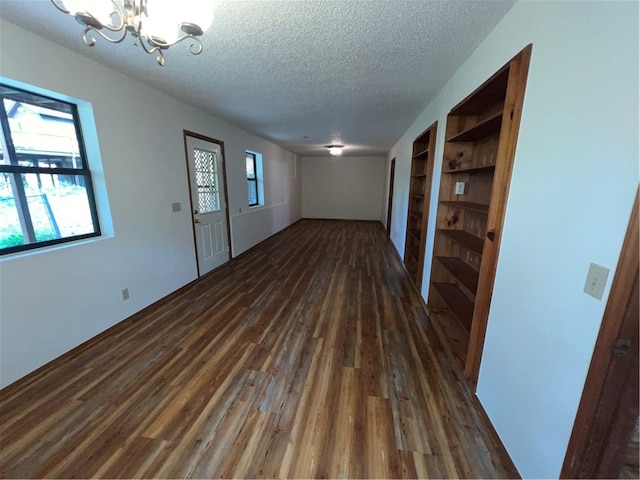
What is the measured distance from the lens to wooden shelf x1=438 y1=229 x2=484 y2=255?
1.93m

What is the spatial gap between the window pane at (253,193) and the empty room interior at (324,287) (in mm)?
2064

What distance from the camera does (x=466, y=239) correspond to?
2.20 metres

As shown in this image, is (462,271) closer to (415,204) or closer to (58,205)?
(415,204)

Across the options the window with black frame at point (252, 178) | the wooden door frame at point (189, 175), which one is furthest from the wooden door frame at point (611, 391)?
the window with black frame at point (252, 178)

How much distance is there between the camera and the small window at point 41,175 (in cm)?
174

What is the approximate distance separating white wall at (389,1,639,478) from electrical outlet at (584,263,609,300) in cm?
2

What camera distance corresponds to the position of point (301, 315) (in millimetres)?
2723

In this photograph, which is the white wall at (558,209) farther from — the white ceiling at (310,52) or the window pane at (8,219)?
the window pane at (8,219)

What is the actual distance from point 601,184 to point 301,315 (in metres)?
2.43

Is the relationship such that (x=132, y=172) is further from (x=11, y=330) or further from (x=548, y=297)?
(x=548, y=297)

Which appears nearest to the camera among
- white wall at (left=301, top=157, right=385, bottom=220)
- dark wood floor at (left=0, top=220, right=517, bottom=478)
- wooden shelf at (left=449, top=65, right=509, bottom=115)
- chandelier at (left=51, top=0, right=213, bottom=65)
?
chandelier at (left=51, top=0, right=213, bottom=65)

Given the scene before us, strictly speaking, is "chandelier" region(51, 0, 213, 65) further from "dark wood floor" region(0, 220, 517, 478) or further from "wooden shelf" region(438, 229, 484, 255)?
"wooden shelf" region(438, 229, 484, 255)

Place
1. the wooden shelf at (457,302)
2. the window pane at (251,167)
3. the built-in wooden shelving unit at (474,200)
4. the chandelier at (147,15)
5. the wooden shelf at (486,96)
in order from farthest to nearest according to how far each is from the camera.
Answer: the window pane at (251,167) → the wooden shelf at (457,302) → the wooden shelf at (486,96) → the built-in wooden shelving unit at (474,200) → the chandelier at (147,15)

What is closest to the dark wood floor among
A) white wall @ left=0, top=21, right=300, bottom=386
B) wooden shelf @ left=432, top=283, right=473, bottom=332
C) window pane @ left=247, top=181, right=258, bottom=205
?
white wall @ left=0, top=21, right=300, bottom=386
